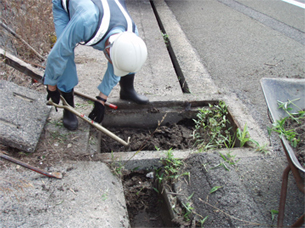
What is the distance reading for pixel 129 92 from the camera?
2629 millimetres

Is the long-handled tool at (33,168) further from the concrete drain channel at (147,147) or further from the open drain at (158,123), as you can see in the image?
the open drain at (158,123)

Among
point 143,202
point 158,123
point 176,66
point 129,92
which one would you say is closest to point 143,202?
point 143,202

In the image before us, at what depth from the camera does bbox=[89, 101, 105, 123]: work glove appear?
7.47 ft

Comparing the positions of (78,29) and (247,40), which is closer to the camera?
(78,29)

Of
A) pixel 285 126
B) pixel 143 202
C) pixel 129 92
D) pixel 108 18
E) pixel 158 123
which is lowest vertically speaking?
pixel 143 202

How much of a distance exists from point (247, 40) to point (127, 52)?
141 inches

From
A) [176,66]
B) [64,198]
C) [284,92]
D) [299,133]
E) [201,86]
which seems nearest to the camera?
[64,198]

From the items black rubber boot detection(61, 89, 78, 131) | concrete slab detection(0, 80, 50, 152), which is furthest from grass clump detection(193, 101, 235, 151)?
concrete slab detection(0, 80, 50, 152)

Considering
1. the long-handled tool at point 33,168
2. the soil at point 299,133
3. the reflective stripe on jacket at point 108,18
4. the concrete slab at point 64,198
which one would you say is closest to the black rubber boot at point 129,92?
the reflective stripe on jacket at point 108,18

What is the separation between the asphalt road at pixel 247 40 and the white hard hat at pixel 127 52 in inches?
64.7

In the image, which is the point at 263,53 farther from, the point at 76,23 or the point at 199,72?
the point at 76,23

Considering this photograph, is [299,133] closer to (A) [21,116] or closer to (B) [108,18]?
(B) [108,18]

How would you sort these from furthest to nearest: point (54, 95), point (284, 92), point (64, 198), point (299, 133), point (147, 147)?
point (147, 147), point (54, 95), point (284, 92), point (299, 133), point (64, 198)

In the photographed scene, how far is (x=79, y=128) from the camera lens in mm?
2367
